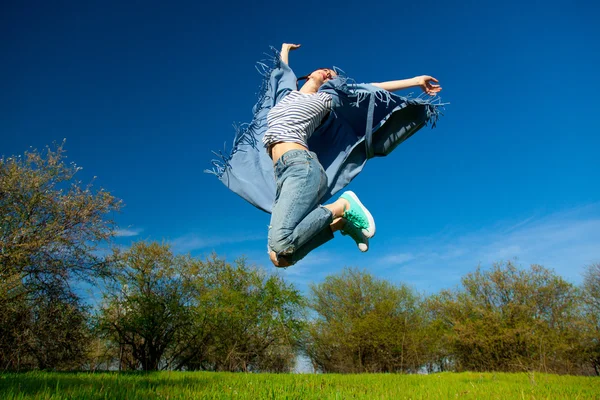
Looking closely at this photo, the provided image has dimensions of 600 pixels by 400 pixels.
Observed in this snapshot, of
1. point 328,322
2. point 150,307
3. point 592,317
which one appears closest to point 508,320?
point 592,317

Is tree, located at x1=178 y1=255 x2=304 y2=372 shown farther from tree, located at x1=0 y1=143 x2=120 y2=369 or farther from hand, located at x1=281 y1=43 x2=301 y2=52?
hand, located at x1=281 y1=43 x2=301 y2=52

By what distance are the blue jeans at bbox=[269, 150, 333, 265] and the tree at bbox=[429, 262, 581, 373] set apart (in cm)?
2218

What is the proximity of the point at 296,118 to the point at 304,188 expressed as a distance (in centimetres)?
82

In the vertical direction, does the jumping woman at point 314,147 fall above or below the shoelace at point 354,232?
above

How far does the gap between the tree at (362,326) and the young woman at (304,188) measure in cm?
2159

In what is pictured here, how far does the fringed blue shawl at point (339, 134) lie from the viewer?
4004mm

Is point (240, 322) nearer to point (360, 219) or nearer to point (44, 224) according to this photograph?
point (44, 224)

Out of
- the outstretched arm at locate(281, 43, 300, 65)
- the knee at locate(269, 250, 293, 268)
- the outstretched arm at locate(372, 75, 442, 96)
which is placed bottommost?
the knee at locate(269, 250, 293, 268)

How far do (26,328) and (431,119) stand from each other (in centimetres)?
1305

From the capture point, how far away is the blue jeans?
117 inches

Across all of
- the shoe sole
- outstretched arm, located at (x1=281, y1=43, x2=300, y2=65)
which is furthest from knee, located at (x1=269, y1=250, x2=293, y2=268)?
outstretched arm, located at (x1=281, y1=43, x2=300, y2=65)

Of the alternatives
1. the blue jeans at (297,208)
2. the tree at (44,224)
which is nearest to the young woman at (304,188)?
the blue jeans at (297,208)

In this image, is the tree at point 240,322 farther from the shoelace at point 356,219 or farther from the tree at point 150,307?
the shoelace at point 356,219

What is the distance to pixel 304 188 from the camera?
3047mm
